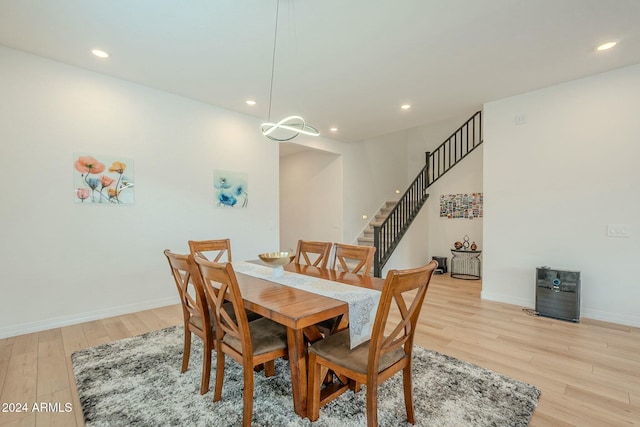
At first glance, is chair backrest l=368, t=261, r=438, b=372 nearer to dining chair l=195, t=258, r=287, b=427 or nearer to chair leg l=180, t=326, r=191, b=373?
dining chair l=195, t=258, r=287, b=427

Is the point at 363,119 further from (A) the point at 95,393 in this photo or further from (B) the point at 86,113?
(A) the point at 95,393

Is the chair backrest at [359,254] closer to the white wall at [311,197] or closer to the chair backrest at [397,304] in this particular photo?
the chair backrest at [397,304]

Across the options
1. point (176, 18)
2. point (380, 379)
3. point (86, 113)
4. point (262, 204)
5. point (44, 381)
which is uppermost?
point (176, 18)

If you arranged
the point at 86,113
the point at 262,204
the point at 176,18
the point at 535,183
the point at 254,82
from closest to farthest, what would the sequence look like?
the point at 176,18, the point at 86,113, the point at 254,82, the point at 535,183, the point at 262,204

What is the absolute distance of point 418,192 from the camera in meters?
6.59

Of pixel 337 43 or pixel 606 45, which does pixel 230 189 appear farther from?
pixel 606 45

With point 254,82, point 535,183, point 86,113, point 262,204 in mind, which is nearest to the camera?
point 86,113

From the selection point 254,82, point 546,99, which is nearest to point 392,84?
point 254,82

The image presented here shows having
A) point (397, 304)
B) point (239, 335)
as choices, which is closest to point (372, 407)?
point (397, 304)

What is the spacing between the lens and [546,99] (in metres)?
3.78

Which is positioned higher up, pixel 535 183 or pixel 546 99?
pixel 546 99

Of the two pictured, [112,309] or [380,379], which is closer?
[380,379]

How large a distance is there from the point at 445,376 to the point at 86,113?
441 centimetres

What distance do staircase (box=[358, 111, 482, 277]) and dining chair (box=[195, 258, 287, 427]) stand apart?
3668 mm
